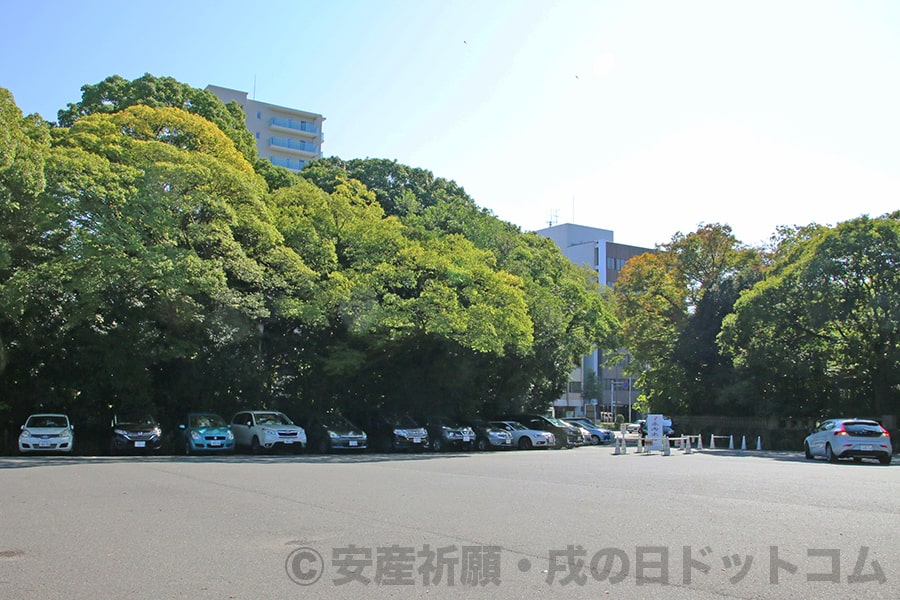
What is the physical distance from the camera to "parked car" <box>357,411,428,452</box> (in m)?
31.5

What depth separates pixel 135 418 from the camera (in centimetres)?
2842

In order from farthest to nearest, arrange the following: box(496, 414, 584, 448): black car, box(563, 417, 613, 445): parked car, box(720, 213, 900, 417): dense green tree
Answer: box(563, 417, 613, 445): parked car → box(496, 414, 584, 448): black car → box(720, 213, 900, 417): dense green tree

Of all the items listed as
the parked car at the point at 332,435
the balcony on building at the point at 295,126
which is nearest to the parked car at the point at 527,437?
the parked car at the point at 332,435

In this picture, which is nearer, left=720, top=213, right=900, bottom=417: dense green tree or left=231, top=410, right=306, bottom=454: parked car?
left=231, top=410, right=306, bottom=454: parked car

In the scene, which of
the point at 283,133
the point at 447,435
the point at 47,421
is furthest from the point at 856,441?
the point at 283,133

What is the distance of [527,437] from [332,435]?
9955 mm

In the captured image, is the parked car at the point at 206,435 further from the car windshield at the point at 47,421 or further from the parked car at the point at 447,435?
the parked car at the point at 447,435

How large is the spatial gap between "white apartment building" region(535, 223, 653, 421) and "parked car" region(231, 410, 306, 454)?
60759 millimetres

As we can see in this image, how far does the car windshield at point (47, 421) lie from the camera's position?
2594 centimetres

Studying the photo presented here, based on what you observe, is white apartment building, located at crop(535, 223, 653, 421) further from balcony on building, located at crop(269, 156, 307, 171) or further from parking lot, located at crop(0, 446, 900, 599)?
parking lot, located at crop(0, 446, 900, 599)

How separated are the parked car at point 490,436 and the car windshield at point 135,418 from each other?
45.2ft

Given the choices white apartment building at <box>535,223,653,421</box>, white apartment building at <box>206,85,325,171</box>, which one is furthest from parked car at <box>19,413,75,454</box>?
white apartment building at <box>535,223,653,421</box>

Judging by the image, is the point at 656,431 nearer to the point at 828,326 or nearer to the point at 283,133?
the point at 828,326

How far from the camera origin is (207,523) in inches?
384
